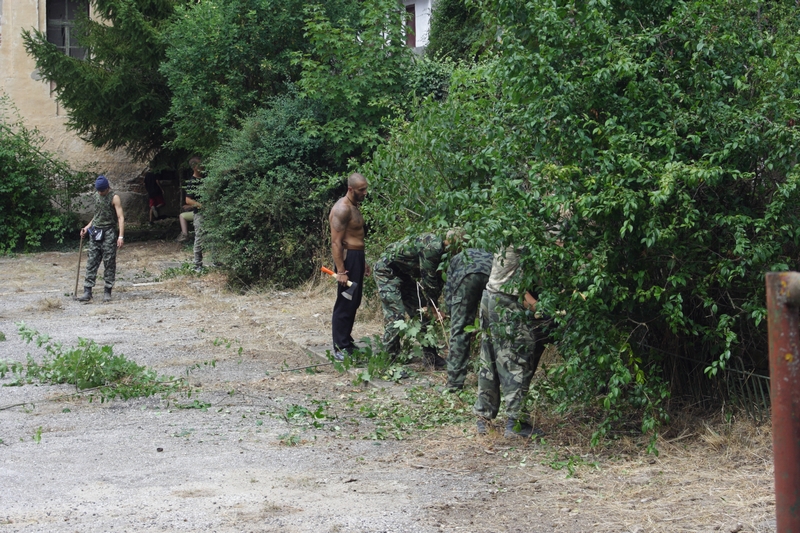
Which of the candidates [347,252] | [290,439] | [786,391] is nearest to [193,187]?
[347,252]

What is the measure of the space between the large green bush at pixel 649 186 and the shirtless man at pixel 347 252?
9.64 ft

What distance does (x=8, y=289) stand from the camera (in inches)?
588

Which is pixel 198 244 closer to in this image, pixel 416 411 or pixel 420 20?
pixel 416 411

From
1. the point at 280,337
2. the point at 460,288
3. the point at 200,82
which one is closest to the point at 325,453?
the point at 460,288

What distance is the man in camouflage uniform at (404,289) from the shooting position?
844cm

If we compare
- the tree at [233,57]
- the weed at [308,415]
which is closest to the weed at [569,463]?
the weed at [308,415]

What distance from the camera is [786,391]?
1.94 meters

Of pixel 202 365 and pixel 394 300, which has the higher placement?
pixel 394 300

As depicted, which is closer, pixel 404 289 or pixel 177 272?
pixel 404 289

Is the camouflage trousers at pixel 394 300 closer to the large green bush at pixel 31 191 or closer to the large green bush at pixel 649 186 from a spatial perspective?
the large green bush at pixel 649 186

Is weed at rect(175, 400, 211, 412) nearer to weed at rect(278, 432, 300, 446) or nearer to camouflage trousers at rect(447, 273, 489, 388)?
weed at rect(278, 432, 300, 446)

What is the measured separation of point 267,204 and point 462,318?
6714 mm

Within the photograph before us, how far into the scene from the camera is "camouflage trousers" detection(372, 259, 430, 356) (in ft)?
28.3

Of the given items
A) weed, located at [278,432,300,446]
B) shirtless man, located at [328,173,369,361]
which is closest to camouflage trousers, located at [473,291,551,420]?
weed, located at [278,432,300,446]
